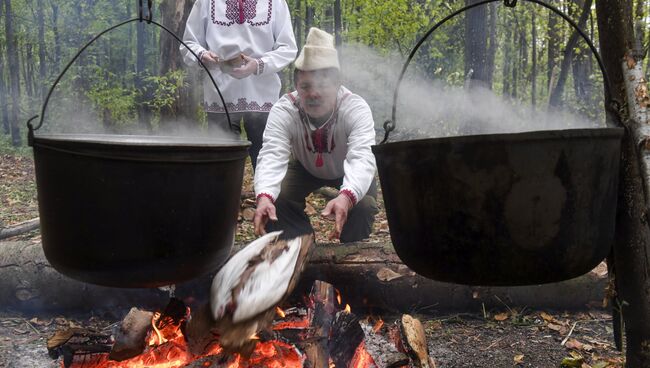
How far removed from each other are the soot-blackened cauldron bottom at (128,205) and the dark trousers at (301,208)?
171cm

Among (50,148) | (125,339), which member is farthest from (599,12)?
(125,339)

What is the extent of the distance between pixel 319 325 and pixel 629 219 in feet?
5.09

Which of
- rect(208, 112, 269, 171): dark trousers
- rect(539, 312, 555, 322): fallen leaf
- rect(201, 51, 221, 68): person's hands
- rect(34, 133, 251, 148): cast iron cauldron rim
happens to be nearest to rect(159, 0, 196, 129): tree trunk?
rect(208, 112, 269, 171): dark trousers

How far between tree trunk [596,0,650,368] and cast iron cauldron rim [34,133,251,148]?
154 cm

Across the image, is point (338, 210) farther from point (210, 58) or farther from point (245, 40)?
point (245, 40)

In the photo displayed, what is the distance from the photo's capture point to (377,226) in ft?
18.6

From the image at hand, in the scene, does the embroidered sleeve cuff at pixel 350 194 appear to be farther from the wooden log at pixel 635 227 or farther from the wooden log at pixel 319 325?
the wooden log at pixel 635 227

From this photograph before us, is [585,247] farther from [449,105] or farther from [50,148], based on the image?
[449,105]

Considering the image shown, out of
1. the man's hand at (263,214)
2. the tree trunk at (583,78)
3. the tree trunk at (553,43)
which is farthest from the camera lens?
the tree trunk at (553,43)

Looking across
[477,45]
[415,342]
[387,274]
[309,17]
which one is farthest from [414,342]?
[309,17]

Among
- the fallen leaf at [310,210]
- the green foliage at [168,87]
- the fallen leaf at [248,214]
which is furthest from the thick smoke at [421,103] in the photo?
Result: the fallen leaf at [248,214]

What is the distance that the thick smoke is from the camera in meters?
9.20

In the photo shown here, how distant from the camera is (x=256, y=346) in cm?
251

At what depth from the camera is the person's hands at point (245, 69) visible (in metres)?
3.75
